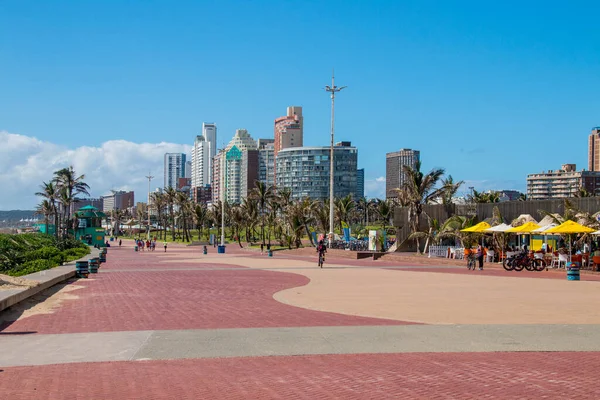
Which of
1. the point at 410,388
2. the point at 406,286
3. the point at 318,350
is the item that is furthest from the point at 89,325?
the point at 406,286

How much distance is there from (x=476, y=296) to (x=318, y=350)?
1010 centimetres

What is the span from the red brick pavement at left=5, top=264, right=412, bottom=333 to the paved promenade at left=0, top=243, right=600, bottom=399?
4cm

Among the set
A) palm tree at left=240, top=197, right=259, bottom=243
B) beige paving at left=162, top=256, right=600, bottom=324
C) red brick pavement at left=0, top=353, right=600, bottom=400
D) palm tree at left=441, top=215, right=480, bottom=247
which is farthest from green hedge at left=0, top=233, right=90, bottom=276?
palm tree at left=240, top=197, right=259, bottom=243

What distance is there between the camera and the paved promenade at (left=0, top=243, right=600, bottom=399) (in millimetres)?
7957

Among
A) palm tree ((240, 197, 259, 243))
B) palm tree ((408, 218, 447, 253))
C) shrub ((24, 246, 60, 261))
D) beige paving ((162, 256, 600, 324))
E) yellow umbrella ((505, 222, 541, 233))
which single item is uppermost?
palm tree ((240, 197, 259, 243))

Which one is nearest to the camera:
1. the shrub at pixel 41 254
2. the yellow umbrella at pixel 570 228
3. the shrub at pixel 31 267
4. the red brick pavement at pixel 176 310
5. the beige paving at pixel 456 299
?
the red brick pavement at pixel 176 310

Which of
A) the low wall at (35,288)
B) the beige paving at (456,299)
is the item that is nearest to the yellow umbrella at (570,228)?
the beige paving at (456,299)

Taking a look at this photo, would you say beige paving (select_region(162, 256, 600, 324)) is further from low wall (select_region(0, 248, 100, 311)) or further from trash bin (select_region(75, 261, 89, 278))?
trash bin (select_region(75, 261, 89, 278))

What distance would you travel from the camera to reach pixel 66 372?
8727 millimetres

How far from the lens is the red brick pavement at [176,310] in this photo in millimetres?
13055

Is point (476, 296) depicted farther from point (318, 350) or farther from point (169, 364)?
point (169, 364)

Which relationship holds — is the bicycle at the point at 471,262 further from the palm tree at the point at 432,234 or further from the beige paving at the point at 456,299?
the palm tree at the point at 432,234

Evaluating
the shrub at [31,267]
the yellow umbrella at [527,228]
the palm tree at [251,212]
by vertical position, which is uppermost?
the palm tree at [251,212]

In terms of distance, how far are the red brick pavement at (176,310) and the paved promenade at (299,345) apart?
0.14 ft
